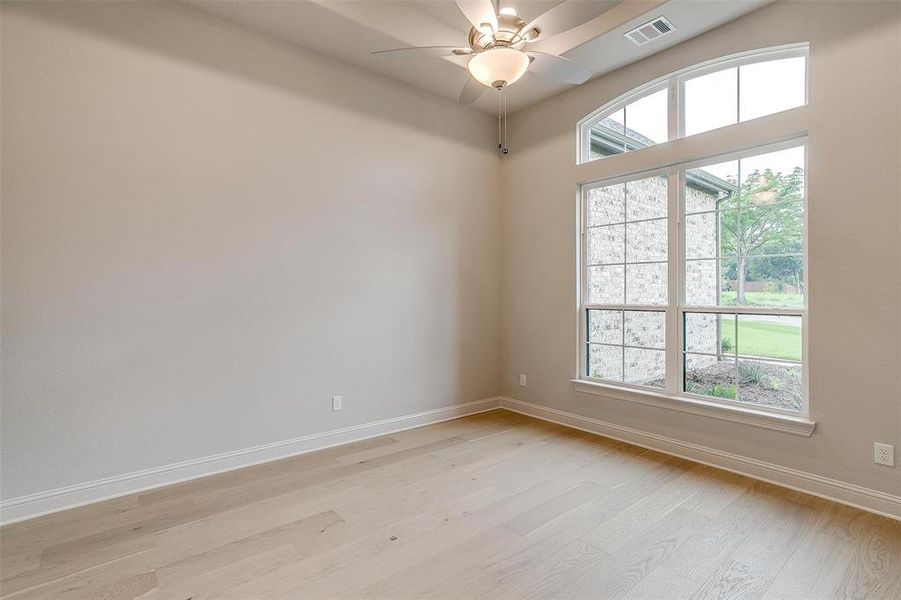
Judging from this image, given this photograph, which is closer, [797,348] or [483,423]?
[797,348]

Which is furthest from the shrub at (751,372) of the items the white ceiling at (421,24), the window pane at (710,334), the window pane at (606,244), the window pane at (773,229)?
the white ceiling at (421,24)

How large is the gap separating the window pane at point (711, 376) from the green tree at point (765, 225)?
1.62 ft

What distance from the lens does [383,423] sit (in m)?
3.88

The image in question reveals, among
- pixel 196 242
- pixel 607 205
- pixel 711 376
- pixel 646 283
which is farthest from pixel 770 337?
pixel 196 242

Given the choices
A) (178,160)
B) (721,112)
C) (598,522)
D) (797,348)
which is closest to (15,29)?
(178,160)

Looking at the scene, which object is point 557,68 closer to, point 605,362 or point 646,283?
point 646,283

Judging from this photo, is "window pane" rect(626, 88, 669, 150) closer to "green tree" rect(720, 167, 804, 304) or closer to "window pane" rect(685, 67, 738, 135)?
"window pane" rect(685, 67, 738, 135)

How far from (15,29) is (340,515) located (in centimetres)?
333

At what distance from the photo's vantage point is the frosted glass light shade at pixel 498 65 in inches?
86.7

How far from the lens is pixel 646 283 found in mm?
3670

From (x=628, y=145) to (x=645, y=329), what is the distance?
1.62m

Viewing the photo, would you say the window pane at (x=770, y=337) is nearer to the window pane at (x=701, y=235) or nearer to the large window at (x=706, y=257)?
the large window at (x=706, y=257)

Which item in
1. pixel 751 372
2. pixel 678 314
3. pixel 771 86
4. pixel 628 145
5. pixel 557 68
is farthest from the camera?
pixel 628 145

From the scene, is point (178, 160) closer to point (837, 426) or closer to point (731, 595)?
point (731, 595)
